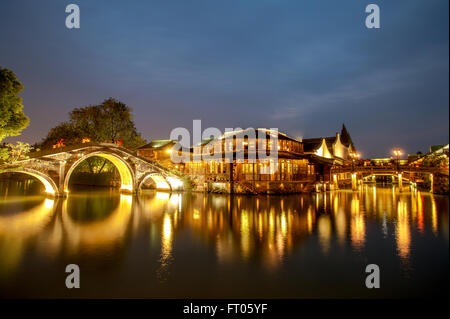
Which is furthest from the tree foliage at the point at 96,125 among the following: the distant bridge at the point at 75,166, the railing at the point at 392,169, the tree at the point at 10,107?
the railing at the point at 392,169

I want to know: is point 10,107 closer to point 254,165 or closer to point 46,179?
point 46,179

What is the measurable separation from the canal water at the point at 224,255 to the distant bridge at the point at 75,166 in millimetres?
8926

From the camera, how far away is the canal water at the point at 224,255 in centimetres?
966

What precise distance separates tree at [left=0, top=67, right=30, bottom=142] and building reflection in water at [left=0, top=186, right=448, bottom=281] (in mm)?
8537

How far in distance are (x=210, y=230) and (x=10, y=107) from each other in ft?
80.3

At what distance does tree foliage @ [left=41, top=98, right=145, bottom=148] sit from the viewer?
57.6 meters

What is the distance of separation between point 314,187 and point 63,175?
42084 mm

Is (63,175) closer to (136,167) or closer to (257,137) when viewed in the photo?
(136,167)

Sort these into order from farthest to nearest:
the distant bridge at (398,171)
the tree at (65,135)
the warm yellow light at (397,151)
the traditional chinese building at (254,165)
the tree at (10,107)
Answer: the tree at (65,135), the warm yellow light at (397,151), the traditional chinese building at (254,165), the distant bridge at (398,171), the tree at (10,107)

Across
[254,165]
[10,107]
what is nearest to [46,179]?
[10,107]

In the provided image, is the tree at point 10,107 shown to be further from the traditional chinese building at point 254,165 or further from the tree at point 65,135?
the tree at point 65,135

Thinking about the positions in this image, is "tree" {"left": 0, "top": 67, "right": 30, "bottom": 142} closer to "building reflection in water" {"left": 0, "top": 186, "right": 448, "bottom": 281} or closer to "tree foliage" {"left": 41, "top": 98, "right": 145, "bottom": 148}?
"building reflection in water" {"left": 0, "top": 186, "right": 448, "bottom": 281}

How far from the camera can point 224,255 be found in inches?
523
